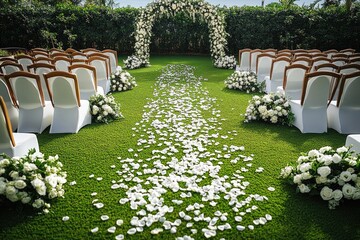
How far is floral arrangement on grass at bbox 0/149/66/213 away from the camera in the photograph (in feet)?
10.9

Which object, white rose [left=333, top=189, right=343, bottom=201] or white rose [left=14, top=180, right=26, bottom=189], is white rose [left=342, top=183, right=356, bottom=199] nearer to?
white rose [left=333, top=189, right=343, bottom=201]

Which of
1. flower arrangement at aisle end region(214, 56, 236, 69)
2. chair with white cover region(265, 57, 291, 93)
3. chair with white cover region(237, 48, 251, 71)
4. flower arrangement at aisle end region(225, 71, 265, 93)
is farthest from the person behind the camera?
flower arrangement at aisle end region(214, 56, 236, 69)

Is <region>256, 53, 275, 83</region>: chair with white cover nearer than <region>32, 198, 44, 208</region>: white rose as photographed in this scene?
No

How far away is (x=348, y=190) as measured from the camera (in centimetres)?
337

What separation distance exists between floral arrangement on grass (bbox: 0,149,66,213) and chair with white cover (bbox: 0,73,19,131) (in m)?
2.79

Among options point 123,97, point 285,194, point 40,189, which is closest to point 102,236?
point 40,189

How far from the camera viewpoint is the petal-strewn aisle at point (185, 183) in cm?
320

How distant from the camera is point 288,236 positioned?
119 inches

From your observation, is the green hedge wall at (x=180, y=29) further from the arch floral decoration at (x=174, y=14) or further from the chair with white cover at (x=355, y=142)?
the chair with white cover at (x=355, y=142)

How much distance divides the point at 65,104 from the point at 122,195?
3.10 m

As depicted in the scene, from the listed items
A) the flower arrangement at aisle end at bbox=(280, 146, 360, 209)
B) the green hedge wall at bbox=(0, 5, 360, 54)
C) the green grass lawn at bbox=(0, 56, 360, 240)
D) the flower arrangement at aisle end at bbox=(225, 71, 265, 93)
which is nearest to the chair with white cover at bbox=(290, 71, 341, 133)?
the green grass lawn at bbox=(0, 56, 360, 240)

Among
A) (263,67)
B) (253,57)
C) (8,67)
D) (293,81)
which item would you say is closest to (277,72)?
(293,81)

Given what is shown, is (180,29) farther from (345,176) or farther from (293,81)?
(345,176)

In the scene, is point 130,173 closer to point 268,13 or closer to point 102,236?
point 102,236
